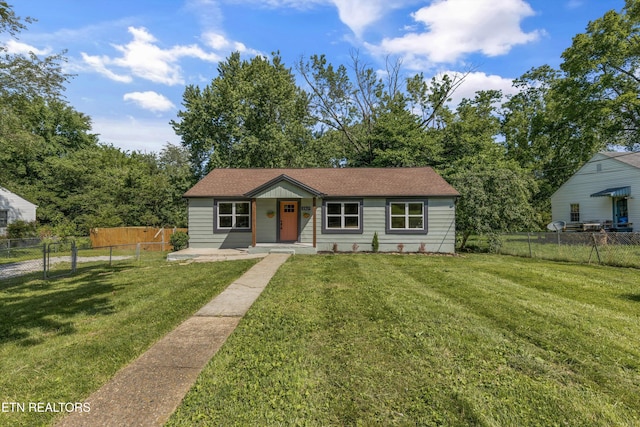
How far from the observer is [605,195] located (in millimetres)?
18828

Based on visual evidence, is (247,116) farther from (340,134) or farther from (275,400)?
(275,400)

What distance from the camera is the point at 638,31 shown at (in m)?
18.6

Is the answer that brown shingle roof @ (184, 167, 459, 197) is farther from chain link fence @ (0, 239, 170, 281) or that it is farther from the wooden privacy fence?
the wooden privacy fence

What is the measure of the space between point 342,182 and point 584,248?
10282mm

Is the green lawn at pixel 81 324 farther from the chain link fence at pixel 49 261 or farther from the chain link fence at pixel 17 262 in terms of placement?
the chain link fence at pixel 17 262

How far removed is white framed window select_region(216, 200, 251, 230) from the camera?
14.3m

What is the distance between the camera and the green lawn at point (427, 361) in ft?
8.42

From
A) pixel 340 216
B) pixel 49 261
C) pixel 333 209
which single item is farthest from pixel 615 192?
pixel 49 261

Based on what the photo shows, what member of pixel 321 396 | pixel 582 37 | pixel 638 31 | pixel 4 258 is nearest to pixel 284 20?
pixel 321 396

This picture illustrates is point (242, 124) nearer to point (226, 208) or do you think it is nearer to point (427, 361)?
point (226, 208)

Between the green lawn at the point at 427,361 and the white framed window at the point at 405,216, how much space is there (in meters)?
7.28

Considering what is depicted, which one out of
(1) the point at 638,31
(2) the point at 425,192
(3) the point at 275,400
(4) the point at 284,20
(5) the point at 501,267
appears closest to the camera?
(3) the point at 275,400

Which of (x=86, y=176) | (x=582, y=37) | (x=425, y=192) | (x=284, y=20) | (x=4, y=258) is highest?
(x=582, y=37)

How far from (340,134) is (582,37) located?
18.1 m
